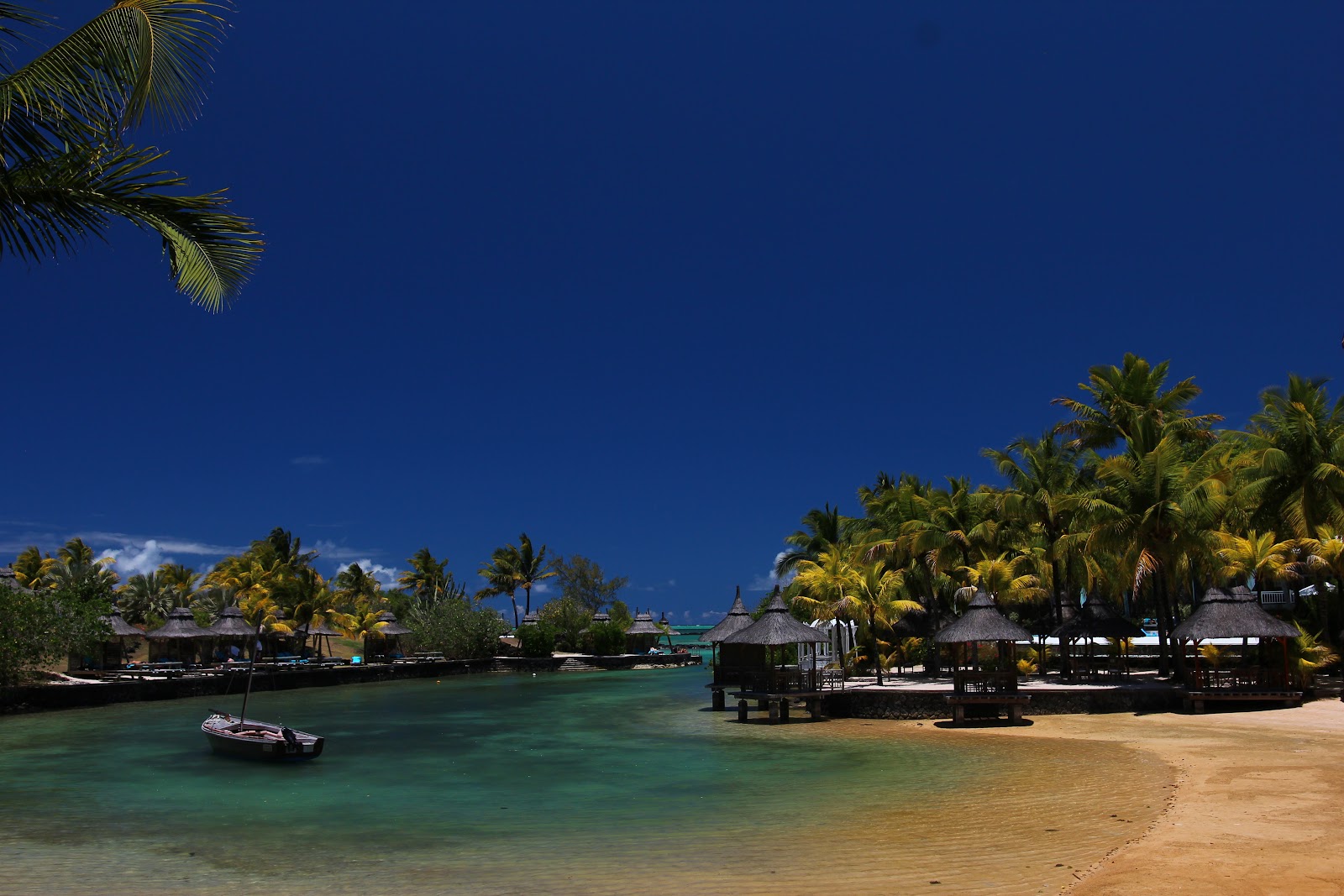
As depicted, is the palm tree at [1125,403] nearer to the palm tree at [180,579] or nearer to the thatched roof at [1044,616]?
the thatched roof at [1044,616]

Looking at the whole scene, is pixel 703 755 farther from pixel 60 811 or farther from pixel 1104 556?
pixel 1104 556

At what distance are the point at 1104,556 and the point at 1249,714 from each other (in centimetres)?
857

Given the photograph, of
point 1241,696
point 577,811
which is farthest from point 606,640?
point 577,811

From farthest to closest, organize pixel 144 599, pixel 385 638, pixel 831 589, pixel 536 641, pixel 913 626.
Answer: pixel 536 641 → pixel 385 638 → pixel 144 599 → pixel 913 626 → pixel 831 589

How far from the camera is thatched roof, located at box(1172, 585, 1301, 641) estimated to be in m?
20.4

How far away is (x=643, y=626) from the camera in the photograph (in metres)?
61.8

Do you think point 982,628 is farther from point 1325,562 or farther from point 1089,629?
point 1325,562

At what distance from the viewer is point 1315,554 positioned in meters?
22.0

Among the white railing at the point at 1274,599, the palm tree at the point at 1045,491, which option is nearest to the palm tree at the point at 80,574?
the palm tree at the point at 1045,491

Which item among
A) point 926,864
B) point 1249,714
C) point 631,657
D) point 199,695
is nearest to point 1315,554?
point 1249,714

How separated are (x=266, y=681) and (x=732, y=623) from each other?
2100 cm

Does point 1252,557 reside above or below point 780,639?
above

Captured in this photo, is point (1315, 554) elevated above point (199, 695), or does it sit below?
above

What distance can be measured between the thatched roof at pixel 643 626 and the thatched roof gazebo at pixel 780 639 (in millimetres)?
35329
